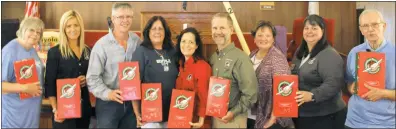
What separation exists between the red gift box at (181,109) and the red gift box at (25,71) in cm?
69

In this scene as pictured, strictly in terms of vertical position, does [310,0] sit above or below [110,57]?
above

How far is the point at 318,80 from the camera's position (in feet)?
6.43

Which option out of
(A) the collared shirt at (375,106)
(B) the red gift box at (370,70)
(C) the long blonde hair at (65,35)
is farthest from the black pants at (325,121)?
(C) the long blonde hair at (65,35)

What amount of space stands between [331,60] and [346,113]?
0.33m

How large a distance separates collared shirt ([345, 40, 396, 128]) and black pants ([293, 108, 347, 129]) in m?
0.12

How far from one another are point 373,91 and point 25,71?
5.36ft

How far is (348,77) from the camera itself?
6.43 ft

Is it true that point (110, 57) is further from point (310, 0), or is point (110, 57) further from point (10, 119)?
point (310, 0)

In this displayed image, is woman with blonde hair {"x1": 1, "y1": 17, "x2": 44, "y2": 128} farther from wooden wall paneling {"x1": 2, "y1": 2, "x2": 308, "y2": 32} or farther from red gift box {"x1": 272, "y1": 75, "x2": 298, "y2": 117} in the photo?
wooden wall paneling {"x1": 2, "y1": 2, "x2": 308, "y2": 32}

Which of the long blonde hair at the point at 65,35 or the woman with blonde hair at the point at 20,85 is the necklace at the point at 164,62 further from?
the woman with blonde hair at the point at 20,85

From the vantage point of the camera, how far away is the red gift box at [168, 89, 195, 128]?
6.02 feet

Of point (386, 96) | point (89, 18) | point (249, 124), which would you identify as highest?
point (89, 18)

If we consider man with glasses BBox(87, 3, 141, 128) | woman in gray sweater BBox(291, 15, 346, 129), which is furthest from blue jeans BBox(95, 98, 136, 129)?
woman in gray sweater BBox(291, 15, 346, 129)

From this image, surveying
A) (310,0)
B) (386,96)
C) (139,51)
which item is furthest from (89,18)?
(386,96)
